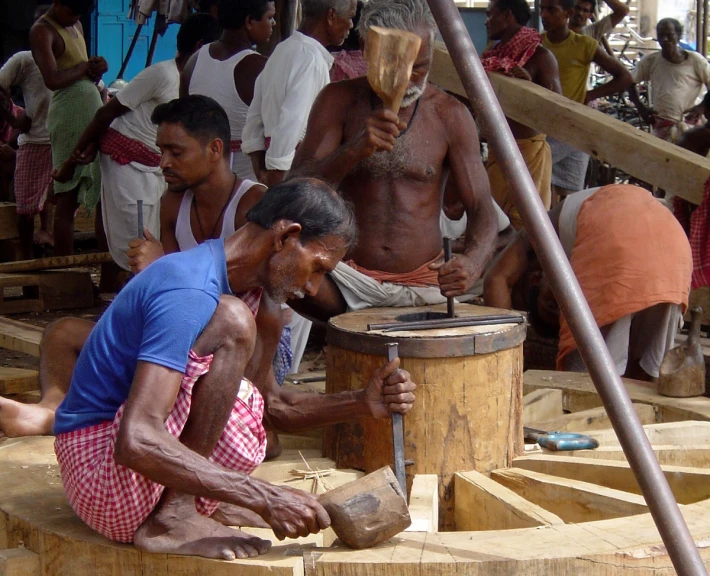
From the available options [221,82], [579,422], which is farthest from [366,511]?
[221,82]

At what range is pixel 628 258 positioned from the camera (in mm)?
4391

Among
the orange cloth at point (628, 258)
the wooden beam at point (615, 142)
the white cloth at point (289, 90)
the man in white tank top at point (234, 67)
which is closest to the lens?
the orange cloth at point (628, 258)

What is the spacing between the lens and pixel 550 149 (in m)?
7.29

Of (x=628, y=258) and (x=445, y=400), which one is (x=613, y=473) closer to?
(x=445, y=400)

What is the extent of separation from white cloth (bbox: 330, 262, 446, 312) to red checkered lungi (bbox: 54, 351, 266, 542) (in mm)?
1351

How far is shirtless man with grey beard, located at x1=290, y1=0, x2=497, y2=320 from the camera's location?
4059mm

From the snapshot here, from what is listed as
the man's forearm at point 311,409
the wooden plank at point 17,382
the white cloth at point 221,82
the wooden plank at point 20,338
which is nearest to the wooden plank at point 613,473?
the man's forearm at point 311,409

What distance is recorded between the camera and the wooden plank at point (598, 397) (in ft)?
13.4

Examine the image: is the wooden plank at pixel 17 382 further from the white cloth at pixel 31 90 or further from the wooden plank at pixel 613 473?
the white cloth at pixel 31 90

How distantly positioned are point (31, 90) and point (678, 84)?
6523mm

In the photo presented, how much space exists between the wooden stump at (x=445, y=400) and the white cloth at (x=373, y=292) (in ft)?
1.94

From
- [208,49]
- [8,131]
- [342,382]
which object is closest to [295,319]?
[342,382]

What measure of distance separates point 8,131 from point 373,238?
22.1 feet

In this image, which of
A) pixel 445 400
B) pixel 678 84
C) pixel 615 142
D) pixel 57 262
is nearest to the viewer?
pixel 445 400
